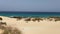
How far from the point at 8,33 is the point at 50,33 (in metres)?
3.02

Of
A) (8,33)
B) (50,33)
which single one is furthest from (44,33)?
(8,33)

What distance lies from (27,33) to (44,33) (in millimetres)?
1196

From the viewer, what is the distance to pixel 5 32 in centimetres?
1228

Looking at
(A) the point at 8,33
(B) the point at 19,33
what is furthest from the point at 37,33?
(A) the point at 8,33

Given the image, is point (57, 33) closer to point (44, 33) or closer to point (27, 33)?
point (44, 33)

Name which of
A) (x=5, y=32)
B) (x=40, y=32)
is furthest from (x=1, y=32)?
(x=40, y=32)

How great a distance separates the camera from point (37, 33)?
13.1m

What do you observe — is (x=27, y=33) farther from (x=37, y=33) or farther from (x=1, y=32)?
(x=1, y=32)

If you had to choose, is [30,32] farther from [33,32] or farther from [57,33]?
[57,33]

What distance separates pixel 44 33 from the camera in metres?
13.0

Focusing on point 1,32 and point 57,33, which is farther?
point 57,33

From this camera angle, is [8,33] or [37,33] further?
[37,33]

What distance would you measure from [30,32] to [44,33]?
3.41 feet

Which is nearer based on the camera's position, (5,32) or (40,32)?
(5,32)
